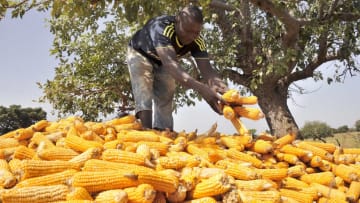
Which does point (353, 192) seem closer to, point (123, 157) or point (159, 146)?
point (159, 146)

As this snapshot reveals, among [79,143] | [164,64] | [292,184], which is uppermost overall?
[164,64]

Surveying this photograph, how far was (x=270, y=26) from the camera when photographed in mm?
12633

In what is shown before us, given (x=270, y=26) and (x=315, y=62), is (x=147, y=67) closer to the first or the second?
(x=270, y=26)

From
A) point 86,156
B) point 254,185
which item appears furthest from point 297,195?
point 86,156

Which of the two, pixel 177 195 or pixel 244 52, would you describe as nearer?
pixel 177 195

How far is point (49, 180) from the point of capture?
2.86 meters

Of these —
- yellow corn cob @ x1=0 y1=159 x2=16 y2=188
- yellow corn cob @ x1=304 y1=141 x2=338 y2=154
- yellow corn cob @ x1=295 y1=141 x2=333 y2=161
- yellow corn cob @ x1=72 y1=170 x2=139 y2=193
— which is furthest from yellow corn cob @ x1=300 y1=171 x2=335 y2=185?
yellow corn cob @ x1=0 y1=159 x2=16 y2=188

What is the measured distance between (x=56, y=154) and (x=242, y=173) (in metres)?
1.56

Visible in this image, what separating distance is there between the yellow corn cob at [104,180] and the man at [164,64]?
6.28 feet

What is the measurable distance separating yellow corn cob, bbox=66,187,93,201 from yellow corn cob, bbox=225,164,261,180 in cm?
122

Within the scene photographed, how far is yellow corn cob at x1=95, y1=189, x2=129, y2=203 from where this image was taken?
106 inches

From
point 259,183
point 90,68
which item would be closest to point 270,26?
point 90,68

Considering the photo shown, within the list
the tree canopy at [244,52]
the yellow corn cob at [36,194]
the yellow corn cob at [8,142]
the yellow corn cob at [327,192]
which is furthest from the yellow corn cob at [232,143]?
the tree canopy at [244,52]

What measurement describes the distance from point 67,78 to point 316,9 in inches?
324
